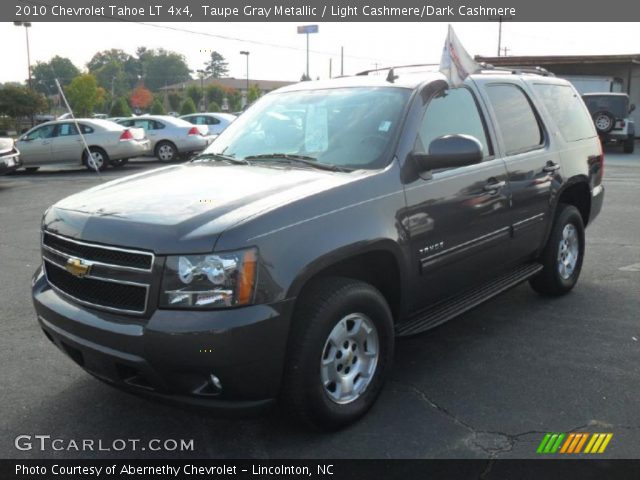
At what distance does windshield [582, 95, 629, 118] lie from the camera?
22.6 meters

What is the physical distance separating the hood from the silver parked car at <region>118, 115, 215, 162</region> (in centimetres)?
1727

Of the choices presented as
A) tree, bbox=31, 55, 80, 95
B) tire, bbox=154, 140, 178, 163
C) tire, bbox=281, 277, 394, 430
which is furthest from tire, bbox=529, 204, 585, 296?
tree, bbox=31, 55, 80, 95

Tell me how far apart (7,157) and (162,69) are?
104 metres

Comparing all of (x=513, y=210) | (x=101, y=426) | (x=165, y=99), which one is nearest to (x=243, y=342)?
(x=101, y=426)

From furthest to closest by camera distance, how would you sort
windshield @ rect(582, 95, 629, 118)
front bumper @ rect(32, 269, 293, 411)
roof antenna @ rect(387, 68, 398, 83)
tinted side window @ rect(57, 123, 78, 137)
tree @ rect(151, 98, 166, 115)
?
tree @ rect(151, 98, 166, 115)
windshield @ rect(582, 95, 629, 118)
tinted side window @ rect(57, 123, 78, 137)
roof antenna @ rect(387, 68, 398, 83)
front bumper @ rect(32, 269, 293, 411)

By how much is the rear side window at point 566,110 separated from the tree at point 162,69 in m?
105

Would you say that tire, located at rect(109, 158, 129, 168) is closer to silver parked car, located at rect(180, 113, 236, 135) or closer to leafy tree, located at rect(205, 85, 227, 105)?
silver parked car, located at rect(180, 113, 236, 135)

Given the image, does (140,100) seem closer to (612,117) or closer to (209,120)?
(209,120)

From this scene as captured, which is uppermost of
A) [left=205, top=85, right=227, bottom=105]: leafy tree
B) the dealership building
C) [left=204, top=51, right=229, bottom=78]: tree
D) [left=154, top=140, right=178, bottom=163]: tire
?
[left=204, top=51, right=229, bottom=78]: tree

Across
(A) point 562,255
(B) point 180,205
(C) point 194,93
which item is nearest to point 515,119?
(A) point 562,255

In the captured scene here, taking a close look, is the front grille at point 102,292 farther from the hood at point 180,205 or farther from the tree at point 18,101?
the tree at point 18,101

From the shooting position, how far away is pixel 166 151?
69.1 ft

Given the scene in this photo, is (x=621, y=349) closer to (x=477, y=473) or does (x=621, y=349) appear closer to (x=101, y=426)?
(x=477, y=473)

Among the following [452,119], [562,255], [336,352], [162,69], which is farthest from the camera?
[162,69]
